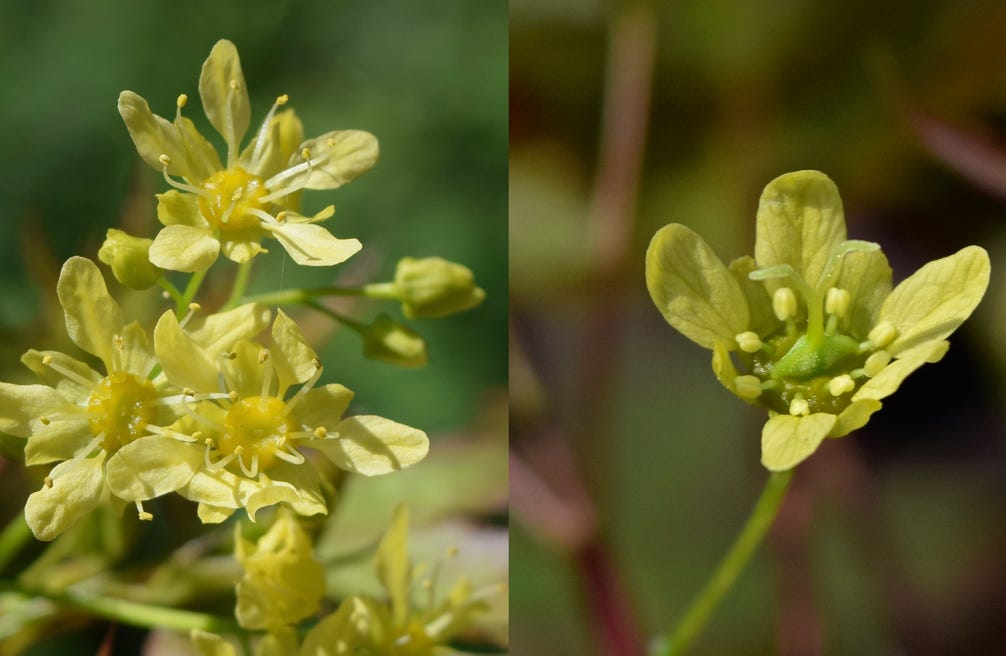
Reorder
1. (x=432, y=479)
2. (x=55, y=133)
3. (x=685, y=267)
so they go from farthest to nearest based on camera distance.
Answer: (x=55, y=133) → (x=432, y=479) → (x=685, y=267)

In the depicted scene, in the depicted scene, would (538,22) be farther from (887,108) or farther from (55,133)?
(55,133)

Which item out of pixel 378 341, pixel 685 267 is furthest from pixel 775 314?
pixel 378 341

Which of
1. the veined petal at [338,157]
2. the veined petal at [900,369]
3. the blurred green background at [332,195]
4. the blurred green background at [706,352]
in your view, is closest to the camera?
the veined petal at [900,369]

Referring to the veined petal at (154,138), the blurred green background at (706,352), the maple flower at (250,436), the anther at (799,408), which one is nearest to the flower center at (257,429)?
the maple flower at (250,436)

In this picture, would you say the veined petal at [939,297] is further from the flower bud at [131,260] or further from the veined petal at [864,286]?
the flower bud at [131,260]

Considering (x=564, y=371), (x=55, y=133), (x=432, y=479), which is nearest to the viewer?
(x=432, y=479)

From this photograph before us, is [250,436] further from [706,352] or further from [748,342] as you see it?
[706,352]

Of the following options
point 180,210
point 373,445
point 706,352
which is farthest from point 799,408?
point 706,352
